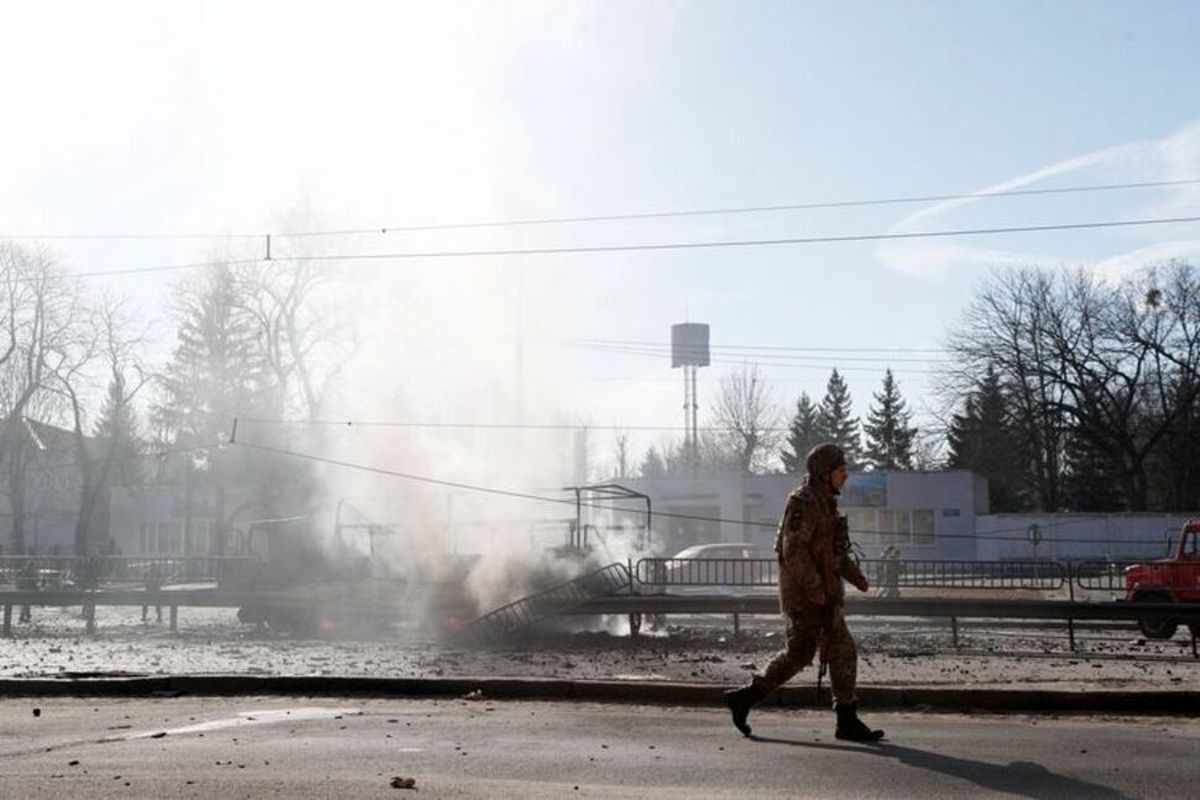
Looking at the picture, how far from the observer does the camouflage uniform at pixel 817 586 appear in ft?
27.2

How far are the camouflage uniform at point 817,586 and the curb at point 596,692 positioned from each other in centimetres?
215

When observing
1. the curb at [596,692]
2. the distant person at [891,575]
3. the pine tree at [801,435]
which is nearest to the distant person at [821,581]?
the curb at [596,692]

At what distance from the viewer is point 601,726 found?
9375 millimetres

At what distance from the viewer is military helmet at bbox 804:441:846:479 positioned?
333 inches

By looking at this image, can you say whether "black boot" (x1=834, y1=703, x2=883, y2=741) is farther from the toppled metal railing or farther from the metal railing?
the metal railing

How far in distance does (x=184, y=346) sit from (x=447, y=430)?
103 ft

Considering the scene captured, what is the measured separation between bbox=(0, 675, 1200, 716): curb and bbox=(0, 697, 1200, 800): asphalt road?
0.30m

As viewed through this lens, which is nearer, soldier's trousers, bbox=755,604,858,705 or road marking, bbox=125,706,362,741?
soldier's trousers, bbox=755,604,858,705

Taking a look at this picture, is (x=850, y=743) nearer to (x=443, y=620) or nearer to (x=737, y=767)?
(x=737, y=767)

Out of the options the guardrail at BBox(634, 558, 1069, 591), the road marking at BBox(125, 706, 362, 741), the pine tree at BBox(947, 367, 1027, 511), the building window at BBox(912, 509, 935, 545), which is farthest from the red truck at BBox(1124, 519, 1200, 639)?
the pine tree at BBox(947, 367, 1027, 511)

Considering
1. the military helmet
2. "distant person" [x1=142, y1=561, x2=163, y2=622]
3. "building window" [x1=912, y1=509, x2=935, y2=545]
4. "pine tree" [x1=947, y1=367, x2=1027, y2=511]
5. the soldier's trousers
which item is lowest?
"distant person" [x1=142, y1=561, x2=163, y2=622]

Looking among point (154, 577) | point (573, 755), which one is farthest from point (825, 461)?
point (154, 577)

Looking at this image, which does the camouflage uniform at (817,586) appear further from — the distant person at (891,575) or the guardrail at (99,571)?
the guardrail at (99,571)

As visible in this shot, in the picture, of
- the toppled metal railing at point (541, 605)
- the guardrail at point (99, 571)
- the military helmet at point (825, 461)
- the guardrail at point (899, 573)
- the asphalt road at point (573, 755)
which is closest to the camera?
the asphalt road at point (573, 755)
